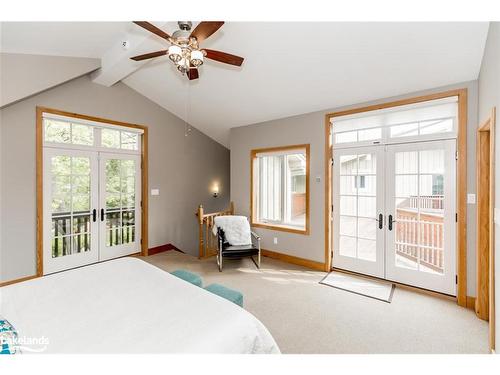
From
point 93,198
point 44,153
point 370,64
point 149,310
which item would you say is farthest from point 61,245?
point 370,64

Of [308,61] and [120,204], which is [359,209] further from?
[120,204]

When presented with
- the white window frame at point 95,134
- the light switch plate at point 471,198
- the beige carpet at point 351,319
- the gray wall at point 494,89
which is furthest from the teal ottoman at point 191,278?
the light switch plate at point 471,198

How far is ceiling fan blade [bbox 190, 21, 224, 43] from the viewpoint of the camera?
5.57ft

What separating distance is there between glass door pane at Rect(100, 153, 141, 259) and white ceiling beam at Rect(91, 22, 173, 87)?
48.3 inches

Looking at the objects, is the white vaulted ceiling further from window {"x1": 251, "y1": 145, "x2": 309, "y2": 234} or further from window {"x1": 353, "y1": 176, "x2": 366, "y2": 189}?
window {"x1": 353, "y1": 176, "x2": 366, "y2": 189}

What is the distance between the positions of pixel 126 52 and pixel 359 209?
3752 millimetres

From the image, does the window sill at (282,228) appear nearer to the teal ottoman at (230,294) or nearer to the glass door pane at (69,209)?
the teal ottoman at (230,294)

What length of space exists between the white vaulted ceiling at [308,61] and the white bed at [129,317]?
241 centimetres

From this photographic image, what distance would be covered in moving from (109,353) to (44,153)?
3468mm

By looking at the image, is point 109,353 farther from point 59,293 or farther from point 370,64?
point 370,64

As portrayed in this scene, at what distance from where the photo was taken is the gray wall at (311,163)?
2.62 m

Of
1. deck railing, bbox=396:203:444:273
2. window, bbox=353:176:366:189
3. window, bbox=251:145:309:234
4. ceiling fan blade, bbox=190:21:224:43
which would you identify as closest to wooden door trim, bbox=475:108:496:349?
deck railing, bbox=396:203:444:273

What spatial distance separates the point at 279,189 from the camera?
462 cm

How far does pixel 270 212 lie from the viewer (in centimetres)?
472
